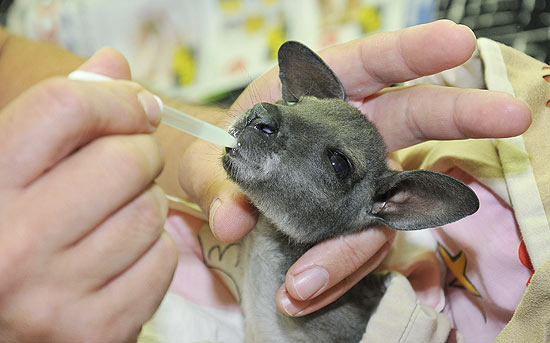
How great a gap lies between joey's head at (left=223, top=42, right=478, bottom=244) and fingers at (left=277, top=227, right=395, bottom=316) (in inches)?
1.9

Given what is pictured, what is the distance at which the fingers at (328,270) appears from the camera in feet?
5.02

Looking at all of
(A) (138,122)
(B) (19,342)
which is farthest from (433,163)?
(B) (19,342)

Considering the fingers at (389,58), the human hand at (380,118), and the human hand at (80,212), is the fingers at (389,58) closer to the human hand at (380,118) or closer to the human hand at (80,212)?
the human hand at (380,118)

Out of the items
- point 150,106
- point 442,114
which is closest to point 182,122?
point 150,106

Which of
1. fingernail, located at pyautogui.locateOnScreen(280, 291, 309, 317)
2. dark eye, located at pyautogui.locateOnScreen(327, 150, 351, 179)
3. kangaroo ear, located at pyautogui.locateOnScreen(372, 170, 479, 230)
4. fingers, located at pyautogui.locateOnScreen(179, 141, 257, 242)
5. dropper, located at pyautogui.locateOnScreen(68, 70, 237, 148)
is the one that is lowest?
fingernail, located at pyautogui.locateOnScreen(280, 291, 309, 317)

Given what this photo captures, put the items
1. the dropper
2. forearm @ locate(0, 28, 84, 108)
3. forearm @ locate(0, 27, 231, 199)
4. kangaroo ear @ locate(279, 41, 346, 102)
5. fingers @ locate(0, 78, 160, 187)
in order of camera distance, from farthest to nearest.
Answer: forearm @ locate(0, 28, 84, 108), forearm @ locate(0, 27, 231, 199), kangaroo ear @ locate(279, 41, 346, 102), the dropper, fingers @ locate(0, 78, 160, 187)

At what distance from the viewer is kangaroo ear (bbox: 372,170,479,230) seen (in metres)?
1.40

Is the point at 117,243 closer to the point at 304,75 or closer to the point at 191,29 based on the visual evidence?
the point at 304,75

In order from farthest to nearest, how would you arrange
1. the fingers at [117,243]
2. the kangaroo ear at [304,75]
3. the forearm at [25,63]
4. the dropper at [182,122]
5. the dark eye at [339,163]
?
the forearm at [25,63] → the kangaroo ear at [304,75] → the dark eye at [339,163] → the dropper at [182,122] → the fingers at [117,243]

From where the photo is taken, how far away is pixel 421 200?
60.3 inches

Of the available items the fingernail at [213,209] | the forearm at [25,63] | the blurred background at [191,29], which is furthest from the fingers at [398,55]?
the blurred background at [191,29]

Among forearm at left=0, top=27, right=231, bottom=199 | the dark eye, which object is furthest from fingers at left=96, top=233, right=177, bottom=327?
forearm at left=0, top=27, right=231, bottom=199

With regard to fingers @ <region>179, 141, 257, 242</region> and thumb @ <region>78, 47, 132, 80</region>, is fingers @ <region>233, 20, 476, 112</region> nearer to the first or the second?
fingers @ <region>179, 141, 257, 242</region>

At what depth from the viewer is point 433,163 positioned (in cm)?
196
